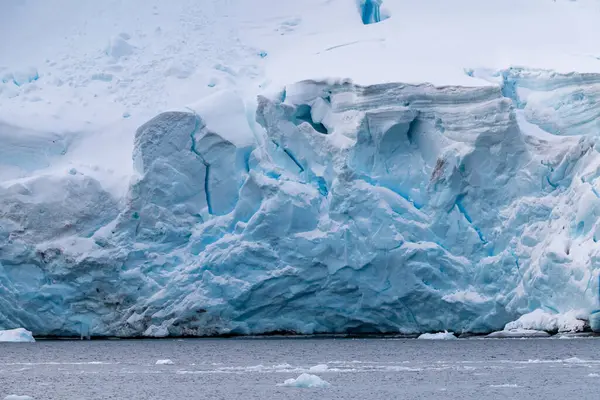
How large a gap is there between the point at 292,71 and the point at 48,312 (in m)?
8.59

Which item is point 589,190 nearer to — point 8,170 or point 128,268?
point 128,268

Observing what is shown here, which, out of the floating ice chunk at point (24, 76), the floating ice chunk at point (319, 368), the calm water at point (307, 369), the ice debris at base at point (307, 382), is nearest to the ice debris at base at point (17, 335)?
the calm water at point (307, 369)

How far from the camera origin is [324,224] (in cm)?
2692

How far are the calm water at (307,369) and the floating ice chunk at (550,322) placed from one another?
0.56 m

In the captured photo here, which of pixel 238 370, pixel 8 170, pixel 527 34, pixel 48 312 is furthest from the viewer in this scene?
pixel 527 34

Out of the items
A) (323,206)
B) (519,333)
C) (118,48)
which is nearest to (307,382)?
(519,333)

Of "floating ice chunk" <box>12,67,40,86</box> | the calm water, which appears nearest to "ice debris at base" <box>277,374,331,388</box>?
the calm water

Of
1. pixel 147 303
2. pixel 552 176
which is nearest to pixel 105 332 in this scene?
pixel 147 303

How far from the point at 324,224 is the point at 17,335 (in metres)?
7.01

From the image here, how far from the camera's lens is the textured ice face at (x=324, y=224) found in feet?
86.7

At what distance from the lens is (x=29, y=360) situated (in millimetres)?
26031

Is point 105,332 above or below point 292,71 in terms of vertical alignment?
below

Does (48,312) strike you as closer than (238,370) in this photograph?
No

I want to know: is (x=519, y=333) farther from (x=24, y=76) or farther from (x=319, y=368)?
(x=24, y=76)
